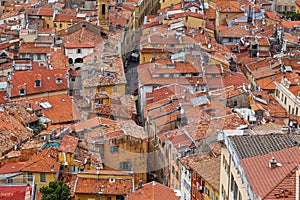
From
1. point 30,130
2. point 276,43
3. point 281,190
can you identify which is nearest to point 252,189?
point 281,190

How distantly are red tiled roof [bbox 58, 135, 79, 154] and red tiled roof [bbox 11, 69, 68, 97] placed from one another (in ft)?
26.8

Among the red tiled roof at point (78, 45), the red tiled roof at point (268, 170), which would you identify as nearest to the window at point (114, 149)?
the red tiled roof at point (268, 170)

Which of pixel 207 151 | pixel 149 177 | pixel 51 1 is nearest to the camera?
pixel 207 151

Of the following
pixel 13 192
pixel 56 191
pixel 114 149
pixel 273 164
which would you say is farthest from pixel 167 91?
pixel 273 164

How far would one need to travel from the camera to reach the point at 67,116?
28234 mm

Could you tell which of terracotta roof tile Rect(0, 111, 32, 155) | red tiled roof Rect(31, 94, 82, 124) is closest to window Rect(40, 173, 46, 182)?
terracotta roof tile Rect(0, 111, 32, 155)

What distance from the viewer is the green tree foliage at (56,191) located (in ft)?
64.7

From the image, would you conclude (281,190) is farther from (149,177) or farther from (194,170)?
(149,177)

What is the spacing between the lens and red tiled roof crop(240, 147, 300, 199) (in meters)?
11.4

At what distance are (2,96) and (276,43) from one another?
58.3 ft

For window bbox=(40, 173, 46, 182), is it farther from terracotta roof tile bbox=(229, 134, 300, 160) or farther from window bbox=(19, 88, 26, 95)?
window bbox=(19, 88, 26, 95)

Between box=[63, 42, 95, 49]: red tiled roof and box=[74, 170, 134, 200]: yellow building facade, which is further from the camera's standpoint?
box=[63, 42, 95, 49]: red tiled roof

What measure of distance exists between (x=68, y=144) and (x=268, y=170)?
1183cm

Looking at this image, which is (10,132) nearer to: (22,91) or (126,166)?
(126,166)
